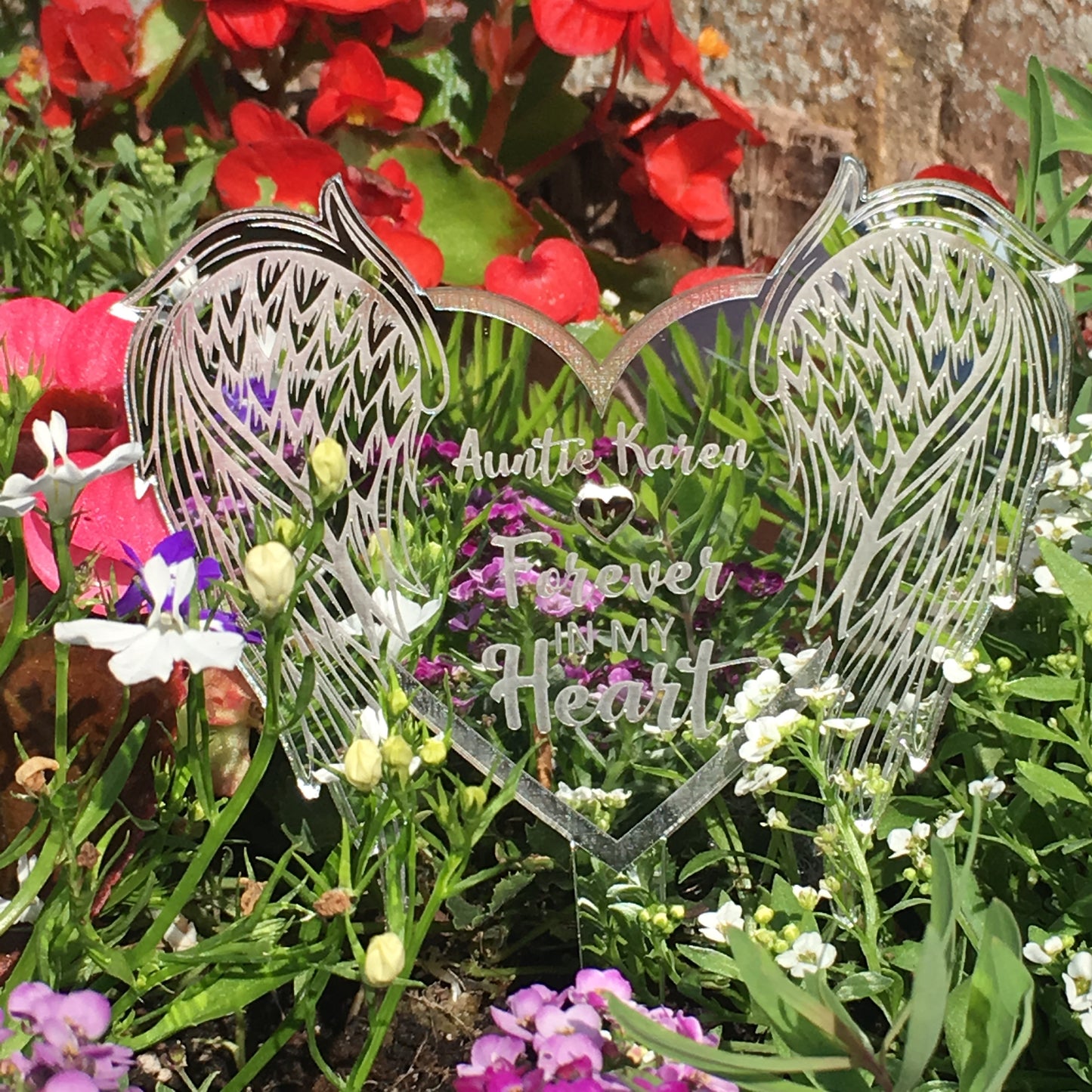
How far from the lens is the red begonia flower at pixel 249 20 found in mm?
909

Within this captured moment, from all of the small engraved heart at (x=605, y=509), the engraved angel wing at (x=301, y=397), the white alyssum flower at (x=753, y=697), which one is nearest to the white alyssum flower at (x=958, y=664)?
the white alyssum flower at (x=753, y=697)

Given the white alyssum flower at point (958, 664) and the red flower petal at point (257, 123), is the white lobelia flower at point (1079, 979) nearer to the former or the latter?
the white alyssum flower at point (958, 664)

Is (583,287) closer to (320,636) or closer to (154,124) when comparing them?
(320,636)

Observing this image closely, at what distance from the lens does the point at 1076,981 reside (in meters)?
0.59

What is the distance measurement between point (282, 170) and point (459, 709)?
16.8 inches

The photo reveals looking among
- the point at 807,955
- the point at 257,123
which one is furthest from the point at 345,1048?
the point at 257,123

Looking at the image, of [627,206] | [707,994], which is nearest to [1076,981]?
[707,994]

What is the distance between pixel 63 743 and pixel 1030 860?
A: 21.1 inches

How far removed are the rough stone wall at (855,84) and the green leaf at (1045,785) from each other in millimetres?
617

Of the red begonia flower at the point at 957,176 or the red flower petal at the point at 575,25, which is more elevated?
the red flower petal at the point at 575,25

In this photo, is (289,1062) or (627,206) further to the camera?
(627,206)

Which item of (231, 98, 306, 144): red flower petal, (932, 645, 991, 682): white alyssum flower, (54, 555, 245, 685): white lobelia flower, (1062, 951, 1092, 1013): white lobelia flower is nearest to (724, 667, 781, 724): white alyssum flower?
(932, 645, 991, 682): white alyssum flower

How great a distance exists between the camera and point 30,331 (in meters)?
0.80

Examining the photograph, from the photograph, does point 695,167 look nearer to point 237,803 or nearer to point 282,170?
point 282,170
